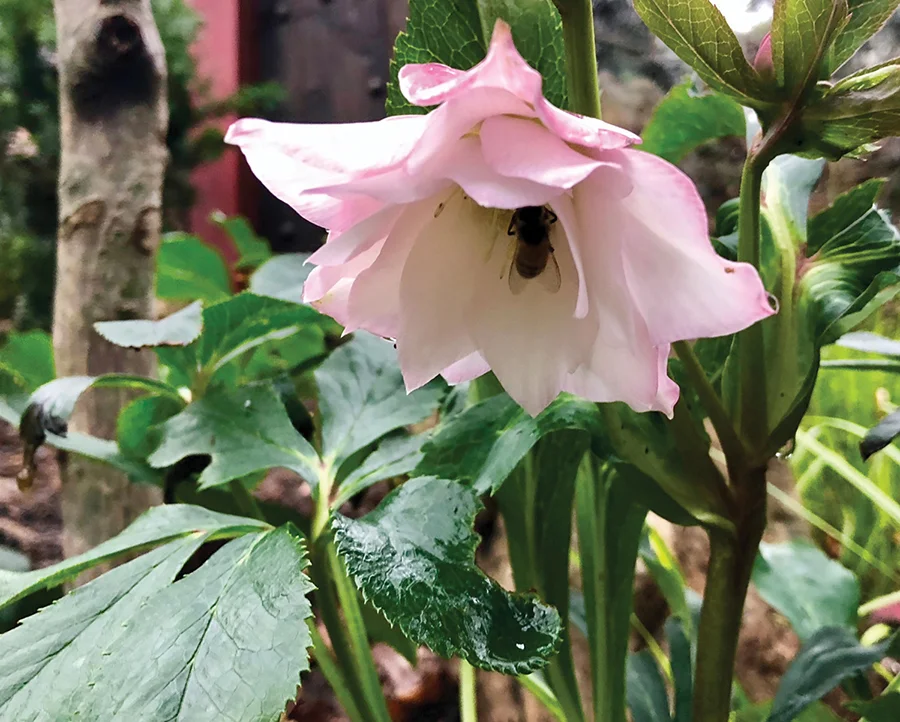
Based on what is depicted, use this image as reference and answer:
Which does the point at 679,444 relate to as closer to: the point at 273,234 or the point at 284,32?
the point at 273,234

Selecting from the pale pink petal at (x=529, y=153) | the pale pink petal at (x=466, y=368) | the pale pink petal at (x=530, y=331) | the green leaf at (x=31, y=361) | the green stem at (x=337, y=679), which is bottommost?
the green stem at (x=337, y=679)

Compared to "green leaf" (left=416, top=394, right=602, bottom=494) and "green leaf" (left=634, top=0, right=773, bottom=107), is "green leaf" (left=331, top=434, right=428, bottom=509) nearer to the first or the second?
"green leaf" (left=416, top=394, right=602, bottom=494)

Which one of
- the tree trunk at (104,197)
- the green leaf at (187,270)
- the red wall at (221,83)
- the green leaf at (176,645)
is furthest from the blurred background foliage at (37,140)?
the green leaf at (176,645)

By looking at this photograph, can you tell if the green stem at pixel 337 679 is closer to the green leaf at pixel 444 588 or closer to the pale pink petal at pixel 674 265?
the green leaf at pixel 444 588

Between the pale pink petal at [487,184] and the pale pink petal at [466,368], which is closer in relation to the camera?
the pale pink petal at [487,184]

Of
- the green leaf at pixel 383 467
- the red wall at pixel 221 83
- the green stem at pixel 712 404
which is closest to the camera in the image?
the green stem at pixel 712 404

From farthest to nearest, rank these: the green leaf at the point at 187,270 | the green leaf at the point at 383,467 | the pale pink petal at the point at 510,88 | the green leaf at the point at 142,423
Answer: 1. the green leaf at the point at 187,270
2. the green leaf at the point at 142,423
3. the green leaf at the point at 383,467
4. the pale pink petal at the point at 510,88

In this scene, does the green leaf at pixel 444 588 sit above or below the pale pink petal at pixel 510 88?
below
